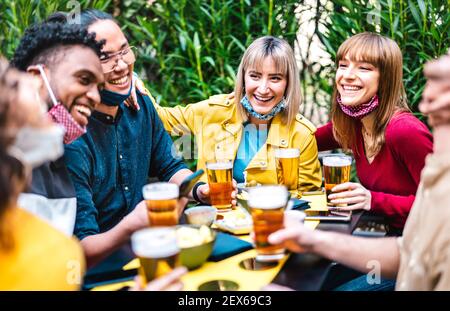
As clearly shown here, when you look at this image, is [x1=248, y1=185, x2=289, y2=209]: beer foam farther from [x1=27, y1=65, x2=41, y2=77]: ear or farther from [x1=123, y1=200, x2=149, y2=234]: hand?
[x1=27, y1=65, x2=41, y2=77]: ear

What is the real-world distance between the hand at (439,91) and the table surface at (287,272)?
2.09ft

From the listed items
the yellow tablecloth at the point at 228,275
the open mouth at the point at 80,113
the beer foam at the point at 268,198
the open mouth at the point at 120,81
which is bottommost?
the yellow tablecloth at the point at 228,275

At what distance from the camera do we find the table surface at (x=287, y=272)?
162 centimetres

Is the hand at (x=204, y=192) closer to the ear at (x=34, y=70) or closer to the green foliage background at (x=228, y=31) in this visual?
the ear at (x=34, y=70)

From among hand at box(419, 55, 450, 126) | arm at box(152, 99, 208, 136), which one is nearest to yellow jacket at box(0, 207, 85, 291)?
hand at box(419, 55, 450, 126)

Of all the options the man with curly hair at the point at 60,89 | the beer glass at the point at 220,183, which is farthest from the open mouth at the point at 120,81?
the beer glass at the point at 220,183

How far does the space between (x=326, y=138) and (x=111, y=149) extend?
1504mm

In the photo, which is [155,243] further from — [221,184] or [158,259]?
[221,184]

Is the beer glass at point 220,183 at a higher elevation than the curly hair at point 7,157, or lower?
lower

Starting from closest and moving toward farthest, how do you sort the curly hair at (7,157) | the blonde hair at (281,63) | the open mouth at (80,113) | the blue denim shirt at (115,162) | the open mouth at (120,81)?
the curly hair at (7,157), the open mouth at (80,113), the blue denim shirt at (115,162), the open mouth at (120,81), the blonde hair at (281,63)

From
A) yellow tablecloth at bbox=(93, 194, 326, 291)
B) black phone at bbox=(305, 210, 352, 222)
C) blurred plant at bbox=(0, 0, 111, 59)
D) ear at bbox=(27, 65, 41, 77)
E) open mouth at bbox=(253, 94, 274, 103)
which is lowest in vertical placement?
black phone at bbox=(305, 210, 352, 222)

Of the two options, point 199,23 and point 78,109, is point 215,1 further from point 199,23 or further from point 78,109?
point 78,109

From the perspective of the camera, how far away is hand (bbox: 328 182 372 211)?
238 cm

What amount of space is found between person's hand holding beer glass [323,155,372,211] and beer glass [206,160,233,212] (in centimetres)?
48
